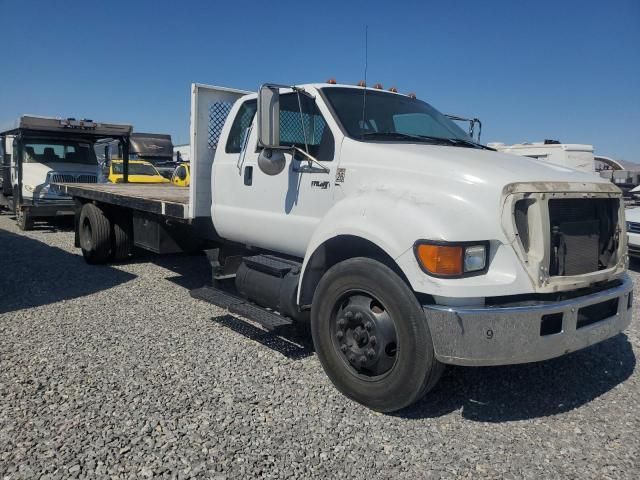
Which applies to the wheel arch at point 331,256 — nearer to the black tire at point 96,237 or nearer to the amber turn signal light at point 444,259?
the amber turn signal light at point 444,259

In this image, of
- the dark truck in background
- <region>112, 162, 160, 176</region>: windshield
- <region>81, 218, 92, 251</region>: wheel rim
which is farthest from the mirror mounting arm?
the dark truck in background

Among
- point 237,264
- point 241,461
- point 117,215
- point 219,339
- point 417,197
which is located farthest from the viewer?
point 117,215

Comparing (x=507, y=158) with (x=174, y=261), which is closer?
(x=507, y=158)

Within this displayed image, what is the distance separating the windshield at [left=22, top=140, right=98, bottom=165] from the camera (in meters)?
12.4

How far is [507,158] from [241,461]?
8.88 feet

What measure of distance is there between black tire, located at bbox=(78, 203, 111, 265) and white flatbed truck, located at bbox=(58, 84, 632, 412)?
355cm

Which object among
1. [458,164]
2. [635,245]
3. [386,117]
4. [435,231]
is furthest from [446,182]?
[635,245]

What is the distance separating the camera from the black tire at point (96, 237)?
25.5 ft

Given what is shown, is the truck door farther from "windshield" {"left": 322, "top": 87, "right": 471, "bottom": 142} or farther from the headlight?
the headlight

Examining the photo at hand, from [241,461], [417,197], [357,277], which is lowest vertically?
[241,461]

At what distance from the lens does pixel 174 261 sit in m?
8.49

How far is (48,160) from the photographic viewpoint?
12.6 m

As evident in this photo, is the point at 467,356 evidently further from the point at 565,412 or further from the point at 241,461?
the point at 241,461

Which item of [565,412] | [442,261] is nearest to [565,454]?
[565,412]
